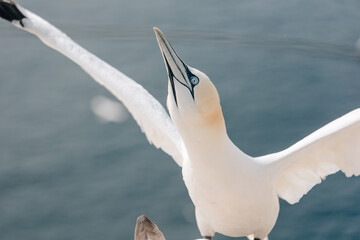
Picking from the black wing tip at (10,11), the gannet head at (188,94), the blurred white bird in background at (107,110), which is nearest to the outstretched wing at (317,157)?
the gannet head at (188,94)

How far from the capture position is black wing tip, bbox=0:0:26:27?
156 inches

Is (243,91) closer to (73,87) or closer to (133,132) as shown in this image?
(133,132)

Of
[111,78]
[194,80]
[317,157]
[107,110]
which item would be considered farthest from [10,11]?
[317,157]

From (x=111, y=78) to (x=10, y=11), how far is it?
0.76 metres

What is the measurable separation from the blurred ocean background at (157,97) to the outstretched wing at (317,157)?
0.83 m

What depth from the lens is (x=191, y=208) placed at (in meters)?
4.63

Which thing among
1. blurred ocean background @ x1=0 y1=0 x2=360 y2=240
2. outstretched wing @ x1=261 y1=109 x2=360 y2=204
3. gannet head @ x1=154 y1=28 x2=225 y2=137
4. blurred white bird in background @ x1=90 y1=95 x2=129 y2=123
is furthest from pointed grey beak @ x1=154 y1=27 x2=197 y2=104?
blurred white bird in background @ x1=90 y1=95 x2=129 y2=123

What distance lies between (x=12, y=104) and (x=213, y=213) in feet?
9.11

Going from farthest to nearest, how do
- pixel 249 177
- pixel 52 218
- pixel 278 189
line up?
pixel 52 218 → pixel 278 189 → pixel 249 177

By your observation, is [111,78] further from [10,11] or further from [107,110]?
[107,110]

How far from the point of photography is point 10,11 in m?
3.99

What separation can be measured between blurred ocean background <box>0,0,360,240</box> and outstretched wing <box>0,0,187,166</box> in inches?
32.9

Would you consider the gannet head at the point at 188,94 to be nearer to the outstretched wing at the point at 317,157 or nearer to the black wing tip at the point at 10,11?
the outstretched wing at the point at 317,157

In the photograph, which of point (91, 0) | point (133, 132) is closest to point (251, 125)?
point (133, 132)
